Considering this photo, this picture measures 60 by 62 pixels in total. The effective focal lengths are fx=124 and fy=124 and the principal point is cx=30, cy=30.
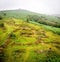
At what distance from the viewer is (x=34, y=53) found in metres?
40.8

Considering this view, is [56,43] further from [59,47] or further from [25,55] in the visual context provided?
[25,55]

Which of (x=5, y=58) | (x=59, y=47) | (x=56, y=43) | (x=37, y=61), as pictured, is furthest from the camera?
(x=56, y=43)

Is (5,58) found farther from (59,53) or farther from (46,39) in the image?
(46,39)

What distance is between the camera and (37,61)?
118 feet

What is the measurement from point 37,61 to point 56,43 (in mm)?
17949

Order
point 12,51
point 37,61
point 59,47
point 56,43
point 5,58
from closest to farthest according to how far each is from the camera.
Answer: point 37,61 < point 5,58 < point 12,51 < point 59,47 < point 56,43

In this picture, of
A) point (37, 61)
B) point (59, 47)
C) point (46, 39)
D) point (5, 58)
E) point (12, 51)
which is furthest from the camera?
point (46, 39)

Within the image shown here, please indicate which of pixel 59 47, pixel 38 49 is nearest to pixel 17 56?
pixel 38 49

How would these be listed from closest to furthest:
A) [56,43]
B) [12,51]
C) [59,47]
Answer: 1. [12,51]
2. [59,47]
3. [56,43]

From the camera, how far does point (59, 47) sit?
47.2 meters

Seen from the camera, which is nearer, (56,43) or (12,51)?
(12,51)

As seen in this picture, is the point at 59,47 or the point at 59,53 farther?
the point at 59,47

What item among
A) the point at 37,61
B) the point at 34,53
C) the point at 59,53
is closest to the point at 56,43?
the point at 59,53

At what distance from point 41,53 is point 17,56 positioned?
25.8 feet
